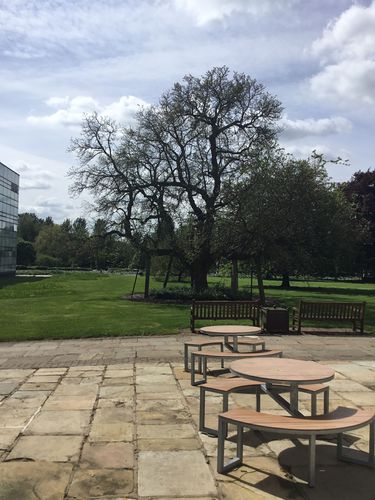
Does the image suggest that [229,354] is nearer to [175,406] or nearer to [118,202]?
[175,406]

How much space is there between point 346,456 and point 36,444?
273cm

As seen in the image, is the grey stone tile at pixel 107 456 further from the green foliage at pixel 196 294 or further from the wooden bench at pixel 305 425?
the green foliage at pixel 196 294

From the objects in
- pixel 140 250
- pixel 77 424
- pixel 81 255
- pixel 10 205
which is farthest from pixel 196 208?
pixel 10 205

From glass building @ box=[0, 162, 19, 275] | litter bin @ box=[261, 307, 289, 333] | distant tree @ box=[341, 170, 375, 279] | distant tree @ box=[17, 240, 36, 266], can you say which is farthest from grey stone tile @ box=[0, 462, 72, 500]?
distant tree @ box=[17, 240, 36, 266]

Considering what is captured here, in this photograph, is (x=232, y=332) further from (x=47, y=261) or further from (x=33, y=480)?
(x=47, y=261)

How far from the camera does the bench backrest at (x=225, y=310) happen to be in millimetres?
13016

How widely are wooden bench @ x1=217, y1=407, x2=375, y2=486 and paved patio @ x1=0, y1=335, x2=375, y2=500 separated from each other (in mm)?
110

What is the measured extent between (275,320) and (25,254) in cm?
9339

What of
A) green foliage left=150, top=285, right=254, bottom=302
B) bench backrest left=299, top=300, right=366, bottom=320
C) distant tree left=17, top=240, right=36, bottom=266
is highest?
distant tree left=17, top=240, right=36, bottom=266

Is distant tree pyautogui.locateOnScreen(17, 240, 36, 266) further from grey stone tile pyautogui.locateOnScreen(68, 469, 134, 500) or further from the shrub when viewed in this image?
grey stone tile pyautogui.locateOnScreen(68, 469, 134, 500)

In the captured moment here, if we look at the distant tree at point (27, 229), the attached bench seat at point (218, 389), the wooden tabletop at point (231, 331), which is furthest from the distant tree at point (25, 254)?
the attached bench seat at point (218, 389)

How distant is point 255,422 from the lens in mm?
4129

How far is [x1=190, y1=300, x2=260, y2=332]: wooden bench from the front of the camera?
13.0 metres

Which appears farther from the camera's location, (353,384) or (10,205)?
(10,205)
